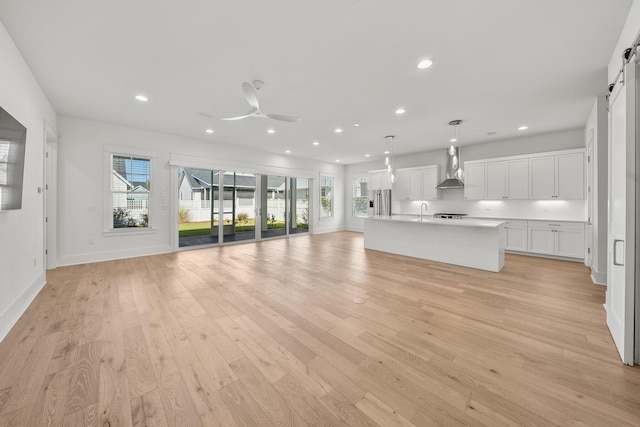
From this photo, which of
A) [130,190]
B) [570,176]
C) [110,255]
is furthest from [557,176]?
[110,255]

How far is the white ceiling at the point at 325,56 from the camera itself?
89.7 inches

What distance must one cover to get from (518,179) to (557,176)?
2.31 feet

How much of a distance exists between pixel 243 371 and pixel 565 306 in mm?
3864

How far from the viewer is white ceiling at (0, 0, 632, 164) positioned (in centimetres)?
228

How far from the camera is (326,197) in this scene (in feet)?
34.9

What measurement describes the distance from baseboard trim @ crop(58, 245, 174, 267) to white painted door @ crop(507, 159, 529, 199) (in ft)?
29.2

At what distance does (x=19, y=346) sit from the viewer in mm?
2221

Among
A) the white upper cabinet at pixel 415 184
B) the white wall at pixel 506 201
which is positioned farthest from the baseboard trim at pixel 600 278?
the white upper cabinet at pixel 415 184

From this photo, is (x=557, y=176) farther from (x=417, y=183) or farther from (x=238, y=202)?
(x=238, y=202)

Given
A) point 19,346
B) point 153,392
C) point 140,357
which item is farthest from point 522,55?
point 19,346

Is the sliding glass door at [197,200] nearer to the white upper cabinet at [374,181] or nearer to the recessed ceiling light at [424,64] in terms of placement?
the white upper cabinet at [374,181]

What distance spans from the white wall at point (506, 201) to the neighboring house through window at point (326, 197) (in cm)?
280

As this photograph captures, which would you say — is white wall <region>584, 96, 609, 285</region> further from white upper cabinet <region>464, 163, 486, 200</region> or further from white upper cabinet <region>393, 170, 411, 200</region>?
white upper cabinet <region>393, 170, 411, 200</region>

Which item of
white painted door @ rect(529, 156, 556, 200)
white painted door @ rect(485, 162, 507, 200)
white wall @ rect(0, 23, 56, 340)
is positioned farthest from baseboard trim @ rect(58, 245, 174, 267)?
white painted door @ rect(529, 156, 556, 200)
